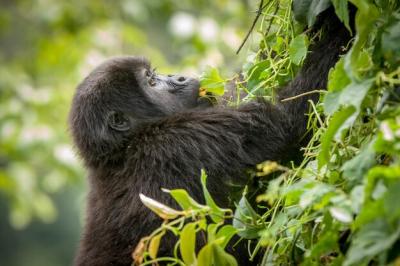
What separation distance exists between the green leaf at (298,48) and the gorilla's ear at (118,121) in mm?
1084

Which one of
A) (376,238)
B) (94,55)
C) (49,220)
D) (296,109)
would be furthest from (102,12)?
(376,238)

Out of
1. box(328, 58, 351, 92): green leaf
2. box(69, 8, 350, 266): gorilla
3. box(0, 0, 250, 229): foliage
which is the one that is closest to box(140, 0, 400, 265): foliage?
box(328, 58, 351, 92): green leaf

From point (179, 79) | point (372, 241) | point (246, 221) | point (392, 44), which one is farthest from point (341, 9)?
point (179, 79)

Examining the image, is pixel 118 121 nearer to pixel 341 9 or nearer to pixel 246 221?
pixel 246 221

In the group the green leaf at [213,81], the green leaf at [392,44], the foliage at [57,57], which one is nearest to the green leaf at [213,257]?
the green leaf at [392,44]

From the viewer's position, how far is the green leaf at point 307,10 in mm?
2361

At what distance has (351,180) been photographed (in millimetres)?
1734

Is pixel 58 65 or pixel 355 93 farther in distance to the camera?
pixel 58 65

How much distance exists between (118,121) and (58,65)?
494 cm

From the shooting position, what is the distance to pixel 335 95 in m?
1.80

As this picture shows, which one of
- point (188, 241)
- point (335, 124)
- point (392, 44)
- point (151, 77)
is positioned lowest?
point (188, 241)

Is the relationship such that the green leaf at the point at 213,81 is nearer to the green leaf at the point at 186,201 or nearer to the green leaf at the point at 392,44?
the green leaf at the point at 186,201

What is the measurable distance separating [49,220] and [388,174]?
9.04m

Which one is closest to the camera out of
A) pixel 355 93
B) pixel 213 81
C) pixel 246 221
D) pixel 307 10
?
pixel 355 93
